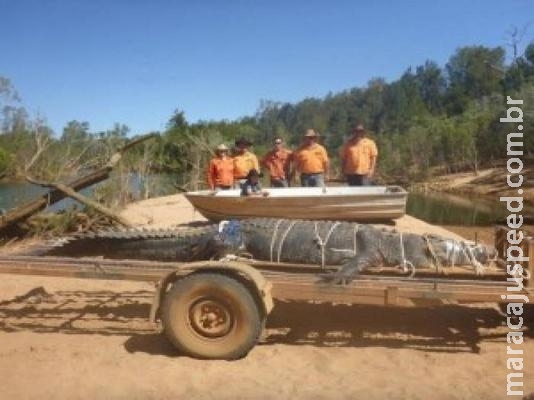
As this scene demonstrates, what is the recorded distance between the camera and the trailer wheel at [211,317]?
504cm

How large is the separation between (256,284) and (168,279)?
0.81 m

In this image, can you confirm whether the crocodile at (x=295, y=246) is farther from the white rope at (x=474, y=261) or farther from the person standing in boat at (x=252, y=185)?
the person standing in boat at (x=252, y=185)

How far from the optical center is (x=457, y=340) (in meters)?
5.64

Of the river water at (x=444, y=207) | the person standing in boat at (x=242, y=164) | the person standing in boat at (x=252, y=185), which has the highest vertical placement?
the person standing in boat at (x=242, y=164)

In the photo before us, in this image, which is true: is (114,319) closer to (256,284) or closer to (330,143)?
(256,284)

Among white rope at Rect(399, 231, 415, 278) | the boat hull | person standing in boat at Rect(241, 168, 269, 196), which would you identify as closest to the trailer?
white rope at Rect(399, 231, 415, 278)

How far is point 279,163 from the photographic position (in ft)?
40.2

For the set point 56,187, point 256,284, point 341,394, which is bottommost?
point 341,394

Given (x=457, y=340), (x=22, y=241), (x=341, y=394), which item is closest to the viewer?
(x=341, y=394)

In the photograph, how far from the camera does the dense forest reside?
1759 cm

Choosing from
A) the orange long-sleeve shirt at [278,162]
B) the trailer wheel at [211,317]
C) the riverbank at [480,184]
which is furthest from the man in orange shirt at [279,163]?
the riverbank at [480,184]

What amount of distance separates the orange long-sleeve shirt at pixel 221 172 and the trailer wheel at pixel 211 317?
6.82 m

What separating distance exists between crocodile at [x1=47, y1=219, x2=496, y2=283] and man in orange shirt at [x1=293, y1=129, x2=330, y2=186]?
551 cm

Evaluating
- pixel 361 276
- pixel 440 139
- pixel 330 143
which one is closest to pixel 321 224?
pixel 361 276
